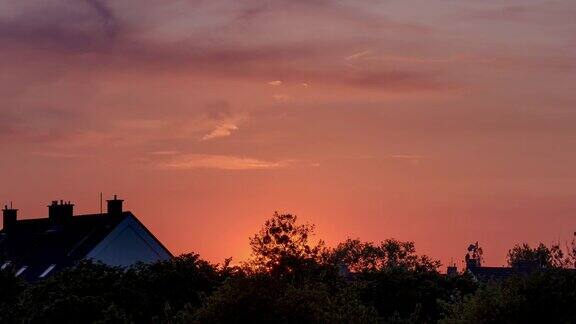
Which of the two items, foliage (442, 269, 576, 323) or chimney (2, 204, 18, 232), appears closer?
foliage (442, 269, 576, 323)

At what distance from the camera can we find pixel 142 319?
197 ft

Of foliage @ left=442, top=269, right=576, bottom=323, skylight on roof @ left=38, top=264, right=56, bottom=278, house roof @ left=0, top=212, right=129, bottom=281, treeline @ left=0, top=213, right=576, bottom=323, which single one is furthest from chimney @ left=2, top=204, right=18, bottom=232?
foliage @ left=442, top=269, right=576, bottom=323

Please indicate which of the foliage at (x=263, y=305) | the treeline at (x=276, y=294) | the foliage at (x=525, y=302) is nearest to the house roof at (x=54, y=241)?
the treeline at (x=276, y=294)

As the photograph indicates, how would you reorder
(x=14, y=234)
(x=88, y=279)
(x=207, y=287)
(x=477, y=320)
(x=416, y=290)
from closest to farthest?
1. (x=477, y=320)
2. (x=88, y=279)
3. (x=207, y=287)
4. (x=416, y=290)
5. (x=14, y=234)

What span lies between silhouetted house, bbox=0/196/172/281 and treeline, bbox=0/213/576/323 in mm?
16221

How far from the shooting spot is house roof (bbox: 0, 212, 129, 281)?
92.9 metres

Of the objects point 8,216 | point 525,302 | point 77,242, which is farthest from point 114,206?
point 525,302

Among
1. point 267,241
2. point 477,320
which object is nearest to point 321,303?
point 477,320

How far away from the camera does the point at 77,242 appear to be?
94.9 metres

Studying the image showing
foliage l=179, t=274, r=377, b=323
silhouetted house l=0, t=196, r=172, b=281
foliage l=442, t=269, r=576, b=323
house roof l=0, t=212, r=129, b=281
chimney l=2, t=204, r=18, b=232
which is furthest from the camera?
chimney l=2, t=204, r=18, b=232

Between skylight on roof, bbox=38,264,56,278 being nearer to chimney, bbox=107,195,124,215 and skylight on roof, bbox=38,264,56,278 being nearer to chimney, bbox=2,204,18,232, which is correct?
chimney, bbox=107,195,124,215

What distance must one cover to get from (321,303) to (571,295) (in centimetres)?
1375

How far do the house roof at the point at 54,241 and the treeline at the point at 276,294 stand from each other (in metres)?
19.8

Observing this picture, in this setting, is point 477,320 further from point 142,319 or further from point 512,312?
point 142,319
